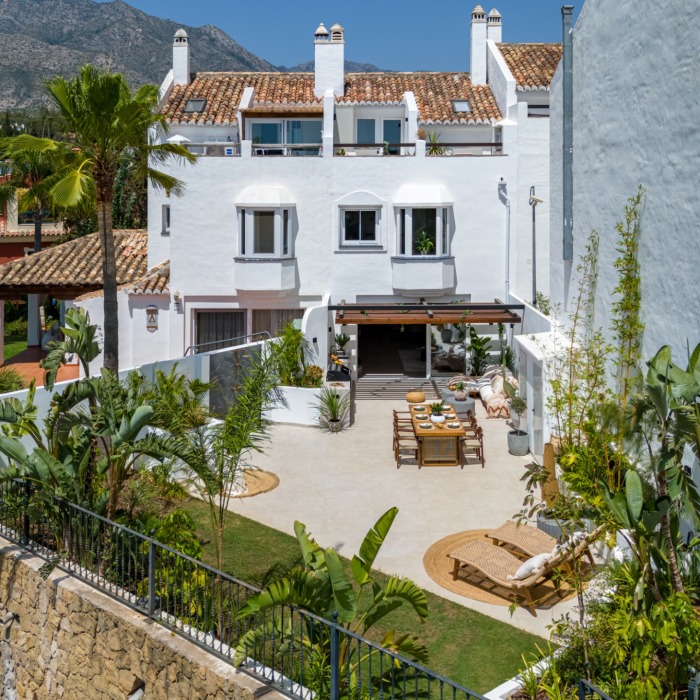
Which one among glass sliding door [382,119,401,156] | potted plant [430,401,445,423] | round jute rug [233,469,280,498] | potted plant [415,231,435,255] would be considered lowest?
round jute rug [233,469,280,498]

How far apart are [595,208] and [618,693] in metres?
11.2

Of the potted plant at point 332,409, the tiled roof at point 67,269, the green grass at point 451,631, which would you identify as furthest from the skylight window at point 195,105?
the green grass at point 451,631

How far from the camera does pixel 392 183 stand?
29797 mm

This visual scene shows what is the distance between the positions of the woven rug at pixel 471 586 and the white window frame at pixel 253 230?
55.2ft

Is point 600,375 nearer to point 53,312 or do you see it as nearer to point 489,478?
point 489,478

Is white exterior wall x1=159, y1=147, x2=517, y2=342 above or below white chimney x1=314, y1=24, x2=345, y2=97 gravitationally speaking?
below

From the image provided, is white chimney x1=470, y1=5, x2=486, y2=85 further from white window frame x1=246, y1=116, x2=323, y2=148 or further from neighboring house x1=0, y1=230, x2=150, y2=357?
neighboring house x1=0, y1=230, x2=150, y2=357

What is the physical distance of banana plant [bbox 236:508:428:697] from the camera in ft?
30.8

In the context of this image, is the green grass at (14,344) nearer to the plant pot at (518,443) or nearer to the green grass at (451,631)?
the plant pot at (518,443)

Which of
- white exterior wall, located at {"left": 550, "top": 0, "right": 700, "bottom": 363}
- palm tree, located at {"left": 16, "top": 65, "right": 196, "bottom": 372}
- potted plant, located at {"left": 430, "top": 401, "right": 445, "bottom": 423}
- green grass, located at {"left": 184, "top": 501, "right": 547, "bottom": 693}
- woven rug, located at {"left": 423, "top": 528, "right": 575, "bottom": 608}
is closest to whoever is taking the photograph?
green grass, located at {"left": 184, "top": 501, "right": 547, "bottom": 693}

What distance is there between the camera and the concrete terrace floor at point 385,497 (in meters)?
14.5

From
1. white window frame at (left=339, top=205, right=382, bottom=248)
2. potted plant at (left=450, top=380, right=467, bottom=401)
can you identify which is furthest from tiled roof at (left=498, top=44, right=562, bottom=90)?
potted plant at (left=450, top=380, right=467, bottom=401)

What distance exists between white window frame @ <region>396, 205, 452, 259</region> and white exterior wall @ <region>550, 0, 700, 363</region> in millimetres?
10774

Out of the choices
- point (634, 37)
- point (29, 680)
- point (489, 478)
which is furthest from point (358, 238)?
point (29, 680)
